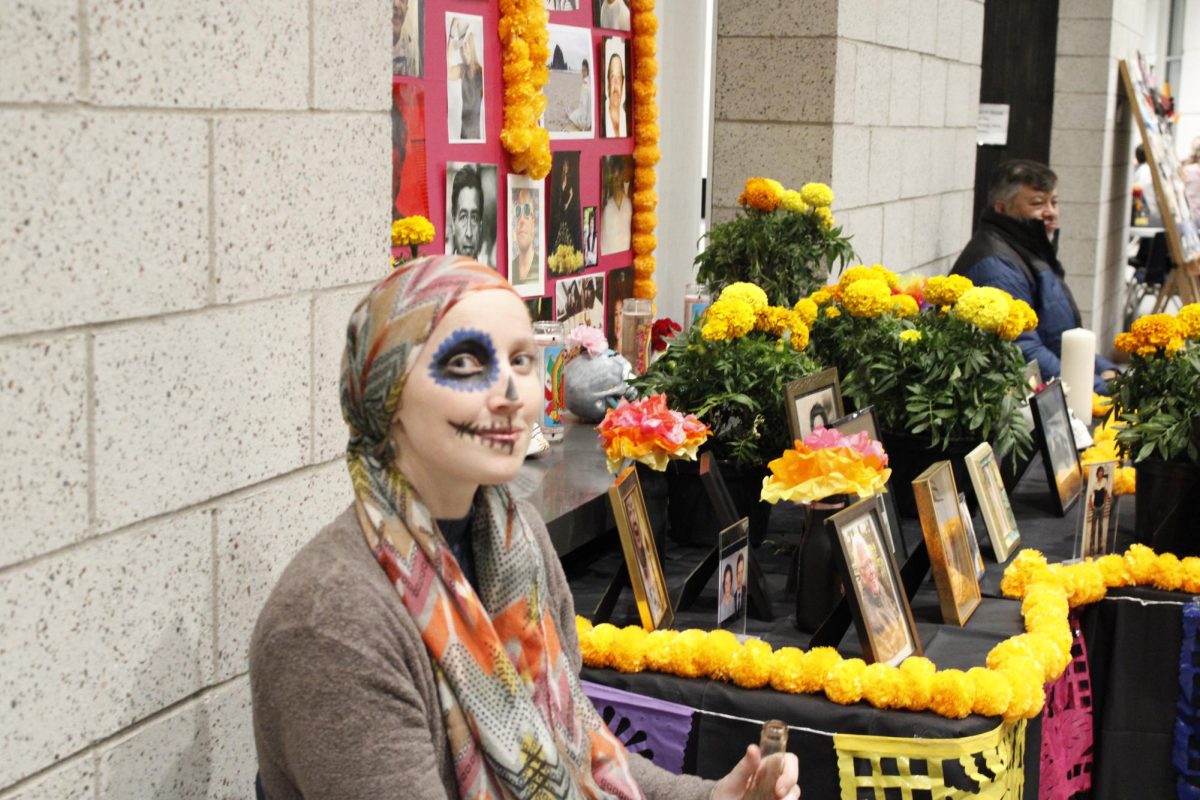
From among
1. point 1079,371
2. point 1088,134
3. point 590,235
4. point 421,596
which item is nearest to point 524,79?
point 590,235

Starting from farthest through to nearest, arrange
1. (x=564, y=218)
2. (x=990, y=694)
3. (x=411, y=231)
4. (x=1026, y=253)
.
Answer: (x=1026, y=253), (x=564, y=218), (x=411, y=231), (x=990, y=694)

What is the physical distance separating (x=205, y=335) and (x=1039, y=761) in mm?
1485

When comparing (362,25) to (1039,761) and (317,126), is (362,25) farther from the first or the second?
(1039,761)

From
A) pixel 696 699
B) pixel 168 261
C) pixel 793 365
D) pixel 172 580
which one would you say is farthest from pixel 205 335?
pixel 793 365

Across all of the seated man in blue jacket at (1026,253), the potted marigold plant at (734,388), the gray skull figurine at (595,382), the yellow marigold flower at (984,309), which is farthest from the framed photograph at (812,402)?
the seated man in blue jacket at (1026,253)

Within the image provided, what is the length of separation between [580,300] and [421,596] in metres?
2.45

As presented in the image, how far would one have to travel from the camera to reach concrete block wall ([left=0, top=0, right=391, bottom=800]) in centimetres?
149

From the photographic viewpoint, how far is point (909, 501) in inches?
129

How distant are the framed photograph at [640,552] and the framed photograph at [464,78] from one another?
1.08m

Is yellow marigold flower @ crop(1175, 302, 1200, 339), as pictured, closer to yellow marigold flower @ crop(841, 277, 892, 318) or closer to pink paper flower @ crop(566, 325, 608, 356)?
yellow marigold flower @ crop(841, 277, 892, 318)

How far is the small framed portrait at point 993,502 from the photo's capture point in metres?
2.91

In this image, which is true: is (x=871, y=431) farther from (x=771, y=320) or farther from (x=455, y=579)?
(x=455, y=579)

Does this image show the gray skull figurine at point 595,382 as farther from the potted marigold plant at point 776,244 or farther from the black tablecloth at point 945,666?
the potted marigold plant at point 776,244

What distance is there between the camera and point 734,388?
9.39 ft
